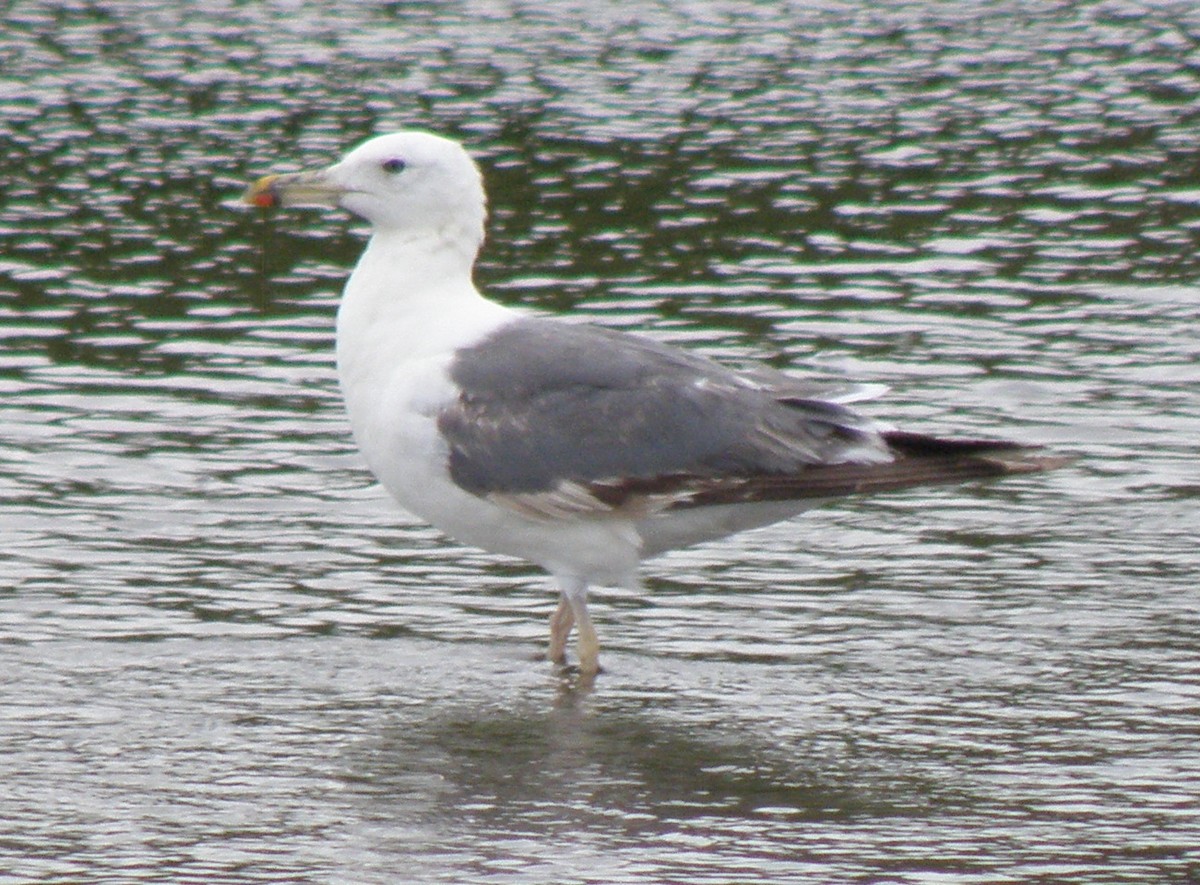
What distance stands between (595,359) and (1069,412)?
414cm

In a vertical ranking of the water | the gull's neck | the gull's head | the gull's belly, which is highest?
the gull's head

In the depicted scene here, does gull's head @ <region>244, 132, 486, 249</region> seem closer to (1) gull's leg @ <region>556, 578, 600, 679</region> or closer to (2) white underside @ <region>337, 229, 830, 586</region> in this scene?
(2) white underside @ <region>337, 229, 830, 586</region>

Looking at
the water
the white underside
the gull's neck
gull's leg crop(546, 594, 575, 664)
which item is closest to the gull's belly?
the white underside

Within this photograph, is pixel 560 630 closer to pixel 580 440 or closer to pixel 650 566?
pixel 580 440

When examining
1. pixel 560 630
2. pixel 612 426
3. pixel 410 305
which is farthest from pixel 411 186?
pixel 560 630

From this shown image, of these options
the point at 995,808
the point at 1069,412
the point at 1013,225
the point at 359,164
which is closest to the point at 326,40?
the point at 1013,225

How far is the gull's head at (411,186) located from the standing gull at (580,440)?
6 cm

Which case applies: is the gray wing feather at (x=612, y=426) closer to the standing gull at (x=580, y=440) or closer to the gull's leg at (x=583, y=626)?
the standing gull at (x=580, y=440)

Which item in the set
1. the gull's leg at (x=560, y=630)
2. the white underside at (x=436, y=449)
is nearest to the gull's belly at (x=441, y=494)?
the white underside at (x=436, y=449)

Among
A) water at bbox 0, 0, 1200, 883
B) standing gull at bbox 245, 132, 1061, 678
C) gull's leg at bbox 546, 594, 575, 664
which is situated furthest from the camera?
gull's leg at bbox 546, 594, 575, 664

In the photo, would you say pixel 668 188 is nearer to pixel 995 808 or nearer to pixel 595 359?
pixel 595 359

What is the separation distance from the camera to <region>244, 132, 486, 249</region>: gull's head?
889cm

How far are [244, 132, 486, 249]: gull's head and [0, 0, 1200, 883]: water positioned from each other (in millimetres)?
1504

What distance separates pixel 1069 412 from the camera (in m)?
12.0
